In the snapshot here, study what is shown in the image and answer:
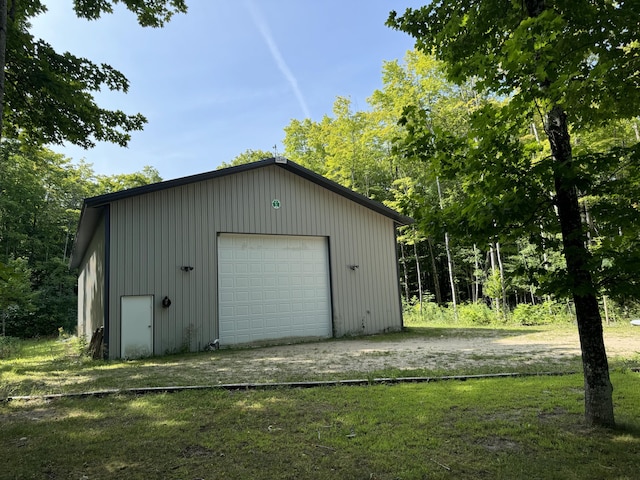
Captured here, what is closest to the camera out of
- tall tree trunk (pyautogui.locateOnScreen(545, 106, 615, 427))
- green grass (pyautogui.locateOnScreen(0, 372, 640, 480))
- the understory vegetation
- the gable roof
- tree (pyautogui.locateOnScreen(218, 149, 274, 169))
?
green grass (pyautogui.locateOnScreen(0, 372, 640, 480))

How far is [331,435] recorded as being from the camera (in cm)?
349

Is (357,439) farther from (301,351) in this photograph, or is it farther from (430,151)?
(301,351)

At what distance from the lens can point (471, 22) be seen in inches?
150

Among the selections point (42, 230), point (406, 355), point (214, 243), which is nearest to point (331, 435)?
point (406, 355)

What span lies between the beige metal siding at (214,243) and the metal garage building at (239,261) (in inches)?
1.1

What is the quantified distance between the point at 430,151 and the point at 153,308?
8056 millimetres

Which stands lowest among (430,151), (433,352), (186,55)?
(433,352)

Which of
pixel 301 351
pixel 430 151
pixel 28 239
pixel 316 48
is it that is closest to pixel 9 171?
pixel 28 239

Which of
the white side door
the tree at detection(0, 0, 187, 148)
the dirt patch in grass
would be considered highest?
the tree at detection(0, 0, 187, 148)

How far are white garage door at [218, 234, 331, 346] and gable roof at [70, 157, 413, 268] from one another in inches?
66.2

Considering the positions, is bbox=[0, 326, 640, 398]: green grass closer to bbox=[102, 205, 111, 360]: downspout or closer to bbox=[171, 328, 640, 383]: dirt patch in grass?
bbox=[171, 328, 640, 383]: dirt patch in grass

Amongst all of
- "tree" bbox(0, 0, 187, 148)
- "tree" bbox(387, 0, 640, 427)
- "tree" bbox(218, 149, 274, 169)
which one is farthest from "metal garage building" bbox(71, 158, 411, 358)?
"tree" bbox(218, 149, 274, 169)

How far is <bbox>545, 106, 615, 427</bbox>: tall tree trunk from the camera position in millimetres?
3232

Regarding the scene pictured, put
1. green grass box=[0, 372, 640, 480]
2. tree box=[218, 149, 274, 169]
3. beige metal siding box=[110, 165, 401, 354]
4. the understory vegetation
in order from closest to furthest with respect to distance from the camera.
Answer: green grass box=[0, 372, 640, 480] < beige metal siding box=[110, 165, 401, 354] < the understory vegetation < tree box=[218, 149, 274, 169]
